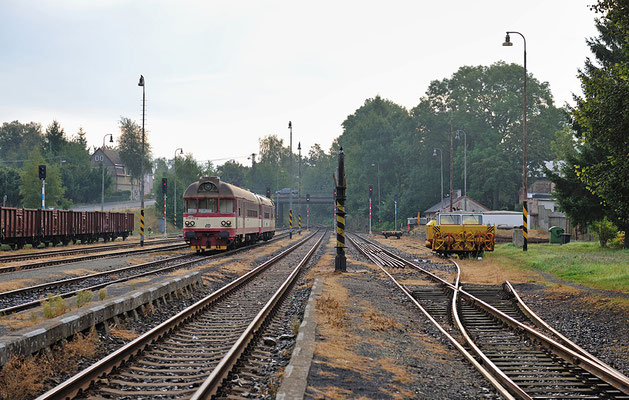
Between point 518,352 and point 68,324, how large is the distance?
269 inches

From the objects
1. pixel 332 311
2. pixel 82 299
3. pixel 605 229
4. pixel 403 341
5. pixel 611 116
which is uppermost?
pixel 611 116

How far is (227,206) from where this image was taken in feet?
100

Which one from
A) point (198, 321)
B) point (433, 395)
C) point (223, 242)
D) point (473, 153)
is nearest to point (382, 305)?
point (198, 321)

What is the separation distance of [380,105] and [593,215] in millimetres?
98475

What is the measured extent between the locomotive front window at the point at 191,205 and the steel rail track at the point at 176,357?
17735mm

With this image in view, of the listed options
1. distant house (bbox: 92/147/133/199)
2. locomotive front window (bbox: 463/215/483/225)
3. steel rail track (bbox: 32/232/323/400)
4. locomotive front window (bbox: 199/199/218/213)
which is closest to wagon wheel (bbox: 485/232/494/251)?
locomotive front window (bbox: 463/215/483/225)

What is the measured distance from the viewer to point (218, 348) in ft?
30.1

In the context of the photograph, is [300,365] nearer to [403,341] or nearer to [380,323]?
[403,341]

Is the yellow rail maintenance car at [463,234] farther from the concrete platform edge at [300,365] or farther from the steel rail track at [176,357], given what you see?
the concrete platform edge at [300,365]

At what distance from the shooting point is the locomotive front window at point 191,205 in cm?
3072

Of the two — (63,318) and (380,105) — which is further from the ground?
(380,105)

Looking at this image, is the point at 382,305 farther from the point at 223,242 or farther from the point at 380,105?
the point at 380,105

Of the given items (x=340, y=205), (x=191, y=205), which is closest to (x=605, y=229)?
(x=340, y=205)

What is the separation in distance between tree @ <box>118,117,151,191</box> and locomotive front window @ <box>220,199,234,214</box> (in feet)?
311
